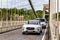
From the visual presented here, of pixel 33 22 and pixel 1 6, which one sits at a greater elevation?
pixel 1 6

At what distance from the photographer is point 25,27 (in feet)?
59.2

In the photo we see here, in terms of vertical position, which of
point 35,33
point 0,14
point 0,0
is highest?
point 0,0

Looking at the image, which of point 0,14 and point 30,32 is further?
point 0,14

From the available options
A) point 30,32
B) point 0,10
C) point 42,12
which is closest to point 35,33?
point 30,32

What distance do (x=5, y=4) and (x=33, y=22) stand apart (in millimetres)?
7228

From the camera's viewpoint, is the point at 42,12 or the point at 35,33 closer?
the point at 35,33

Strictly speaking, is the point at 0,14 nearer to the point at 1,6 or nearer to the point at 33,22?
the point at 1,6

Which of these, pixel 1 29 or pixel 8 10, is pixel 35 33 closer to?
pixel 1 29

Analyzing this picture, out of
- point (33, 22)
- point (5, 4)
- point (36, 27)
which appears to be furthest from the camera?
point (5, 4)

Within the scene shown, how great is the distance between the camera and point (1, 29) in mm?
20562

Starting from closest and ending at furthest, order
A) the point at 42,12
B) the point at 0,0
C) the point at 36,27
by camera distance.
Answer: the point at 36,27
the point at 0,0
the point at 42,12

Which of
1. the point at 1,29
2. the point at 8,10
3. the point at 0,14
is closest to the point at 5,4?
the point at 8,10

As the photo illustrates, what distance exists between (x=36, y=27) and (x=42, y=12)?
7559cm

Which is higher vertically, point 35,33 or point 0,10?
point 0,10
